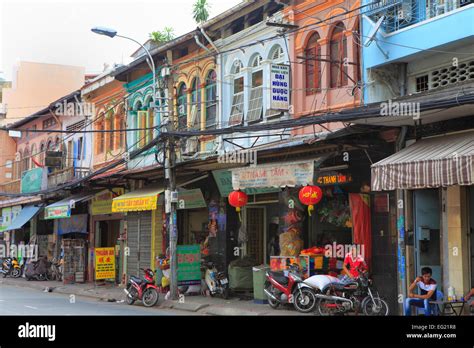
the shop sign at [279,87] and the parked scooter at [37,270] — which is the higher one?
the shop sign at [279,87]

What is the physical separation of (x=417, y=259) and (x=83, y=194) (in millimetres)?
17849

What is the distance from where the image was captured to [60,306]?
19.1 metres

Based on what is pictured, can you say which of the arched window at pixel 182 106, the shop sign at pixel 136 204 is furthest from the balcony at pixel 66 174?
the arched window at pixel 182 106

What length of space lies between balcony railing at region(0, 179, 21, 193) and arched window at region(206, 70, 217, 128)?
63.4 feet

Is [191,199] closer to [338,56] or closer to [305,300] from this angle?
[305,300]

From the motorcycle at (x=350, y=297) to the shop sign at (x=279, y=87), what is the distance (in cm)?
498

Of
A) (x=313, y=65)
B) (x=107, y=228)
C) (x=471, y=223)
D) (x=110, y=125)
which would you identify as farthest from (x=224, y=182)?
(x=107, y=228)

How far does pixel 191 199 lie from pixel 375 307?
354 inches

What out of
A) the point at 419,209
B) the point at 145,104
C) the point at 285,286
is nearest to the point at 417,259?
the point at 419,209

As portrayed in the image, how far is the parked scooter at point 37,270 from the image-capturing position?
30625mm

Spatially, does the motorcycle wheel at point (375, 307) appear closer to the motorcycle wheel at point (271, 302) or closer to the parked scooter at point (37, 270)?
the motorcycle wheel at point (271, 302)

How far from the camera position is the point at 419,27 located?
14.1m

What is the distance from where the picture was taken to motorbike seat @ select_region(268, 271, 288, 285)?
1662 cm

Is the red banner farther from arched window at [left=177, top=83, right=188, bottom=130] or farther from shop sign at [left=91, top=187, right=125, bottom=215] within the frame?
shop sign at [left=91, top=187, right=125, bottom=215]
